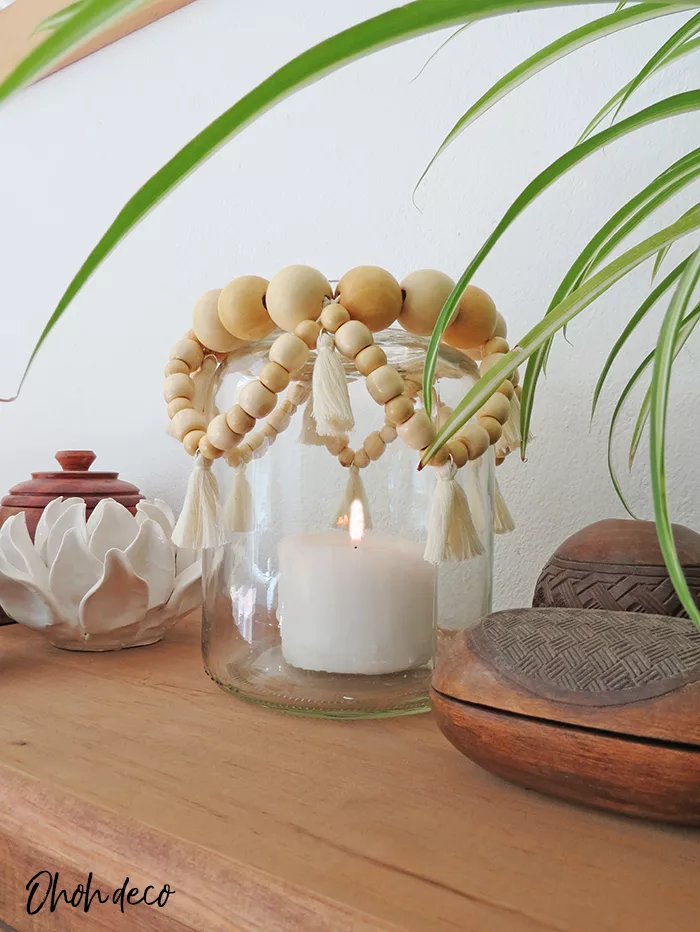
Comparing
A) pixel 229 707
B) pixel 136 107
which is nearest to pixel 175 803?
pixel 229 707

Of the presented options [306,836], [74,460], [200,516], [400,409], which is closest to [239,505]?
[200,516]

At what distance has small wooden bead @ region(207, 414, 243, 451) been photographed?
1.45ft

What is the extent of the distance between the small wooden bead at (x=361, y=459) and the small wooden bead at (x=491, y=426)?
107 millimetres

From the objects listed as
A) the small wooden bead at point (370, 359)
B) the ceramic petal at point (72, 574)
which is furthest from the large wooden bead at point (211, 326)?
the ceramic petal at point (72, 574)

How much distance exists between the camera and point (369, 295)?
1.41 ft

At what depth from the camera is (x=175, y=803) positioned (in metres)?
0.32

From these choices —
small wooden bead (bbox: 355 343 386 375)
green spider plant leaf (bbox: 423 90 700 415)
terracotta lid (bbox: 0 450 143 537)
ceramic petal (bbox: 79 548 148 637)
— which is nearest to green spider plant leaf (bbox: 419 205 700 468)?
green spider plant leaf (bbox: 423 90 700 415)

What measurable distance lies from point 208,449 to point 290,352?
3.1 inches

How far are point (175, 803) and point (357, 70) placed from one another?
76 cm

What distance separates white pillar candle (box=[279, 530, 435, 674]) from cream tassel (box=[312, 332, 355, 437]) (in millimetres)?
97

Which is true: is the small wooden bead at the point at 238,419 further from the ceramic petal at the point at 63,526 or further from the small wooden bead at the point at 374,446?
the ceramic petal at the point at 63,526

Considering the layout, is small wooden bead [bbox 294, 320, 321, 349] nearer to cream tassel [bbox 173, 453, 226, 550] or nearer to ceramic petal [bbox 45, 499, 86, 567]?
cream tassel [bbox 173, 453, 226, 550]

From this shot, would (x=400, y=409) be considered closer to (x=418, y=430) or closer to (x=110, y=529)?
(x=418, y=430)

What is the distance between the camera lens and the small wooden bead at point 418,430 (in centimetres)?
42
